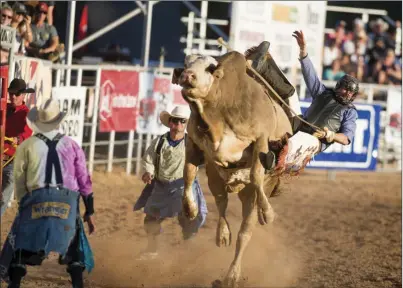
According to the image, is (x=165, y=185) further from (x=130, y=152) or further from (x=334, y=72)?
(x=334, y=72)

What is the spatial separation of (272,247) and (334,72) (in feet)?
32.4

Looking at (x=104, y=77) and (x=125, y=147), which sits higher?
(x=104, y=77)

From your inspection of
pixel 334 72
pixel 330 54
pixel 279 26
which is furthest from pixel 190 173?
pixel 330 54

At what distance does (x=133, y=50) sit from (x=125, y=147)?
127 inches

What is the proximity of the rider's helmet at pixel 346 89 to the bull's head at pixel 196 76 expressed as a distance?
61.5 inches

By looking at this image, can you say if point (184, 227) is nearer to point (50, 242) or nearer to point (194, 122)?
point (194, 122)

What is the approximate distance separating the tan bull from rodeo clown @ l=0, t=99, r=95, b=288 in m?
1.18

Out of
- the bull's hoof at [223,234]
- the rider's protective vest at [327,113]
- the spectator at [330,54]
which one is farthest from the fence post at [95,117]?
the spectator at [330,54]

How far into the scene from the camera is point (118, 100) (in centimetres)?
1490

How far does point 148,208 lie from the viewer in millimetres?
10125

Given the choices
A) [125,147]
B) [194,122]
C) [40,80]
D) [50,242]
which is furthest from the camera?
[125,147]

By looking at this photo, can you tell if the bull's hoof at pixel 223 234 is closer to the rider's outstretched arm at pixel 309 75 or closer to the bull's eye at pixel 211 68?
the bull's eye at pixel 211 68

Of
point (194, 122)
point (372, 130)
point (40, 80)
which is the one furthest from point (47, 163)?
point (372, 130)

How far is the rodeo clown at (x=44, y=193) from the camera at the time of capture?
6840 millimetres
